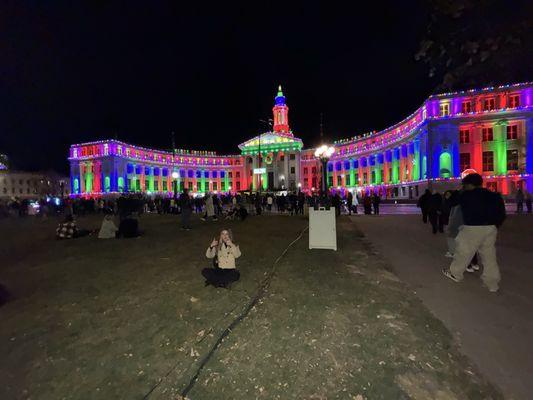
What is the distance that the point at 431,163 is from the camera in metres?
51.7

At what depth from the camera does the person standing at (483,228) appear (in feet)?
17.0

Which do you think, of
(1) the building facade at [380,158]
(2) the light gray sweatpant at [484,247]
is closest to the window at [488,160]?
(1) the building facade at [380,158]

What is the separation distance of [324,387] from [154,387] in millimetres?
1512

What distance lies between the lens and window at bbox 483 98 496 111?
1916 inches

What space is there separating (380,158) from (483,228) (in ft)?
260

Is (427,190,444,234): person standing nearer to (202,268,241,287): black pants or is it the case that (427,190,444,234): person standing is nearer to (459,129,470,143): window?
(202,268,241,287): black pants

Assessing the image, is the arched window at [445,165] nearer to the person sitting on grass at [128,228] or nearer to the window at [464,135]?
the window at [464,135]

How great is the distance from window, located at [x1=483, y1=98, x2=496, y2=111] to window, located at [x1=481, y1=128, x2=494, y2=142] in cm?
308

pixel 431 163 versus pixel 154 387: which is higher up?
pixel 431 163

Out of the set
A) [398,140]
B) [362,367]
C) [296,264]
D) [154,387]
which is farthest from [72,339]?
[398,140]

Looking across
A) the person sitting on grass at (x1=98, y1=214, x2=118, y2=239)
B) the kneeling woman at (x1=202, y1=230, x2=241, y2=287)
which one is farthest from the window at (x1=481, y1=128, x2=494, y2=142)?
the kneeling woman at (x1=202, y1=230, x2=241, y2=287)

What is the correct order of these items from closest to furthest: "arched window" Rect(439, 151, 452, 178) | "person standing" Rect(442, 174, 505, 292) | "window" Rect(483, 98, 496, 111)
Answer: "person standing" Rect(442, 174, 505, 292)
"window" Rect(483, 98, 496, 111)
"arched window" Rect(439, 151, 452, 178)

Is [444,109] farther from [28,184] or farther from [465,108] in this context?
[28,184]

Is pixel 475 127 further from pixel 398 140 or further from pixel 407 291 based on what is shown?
pixel 407 291
